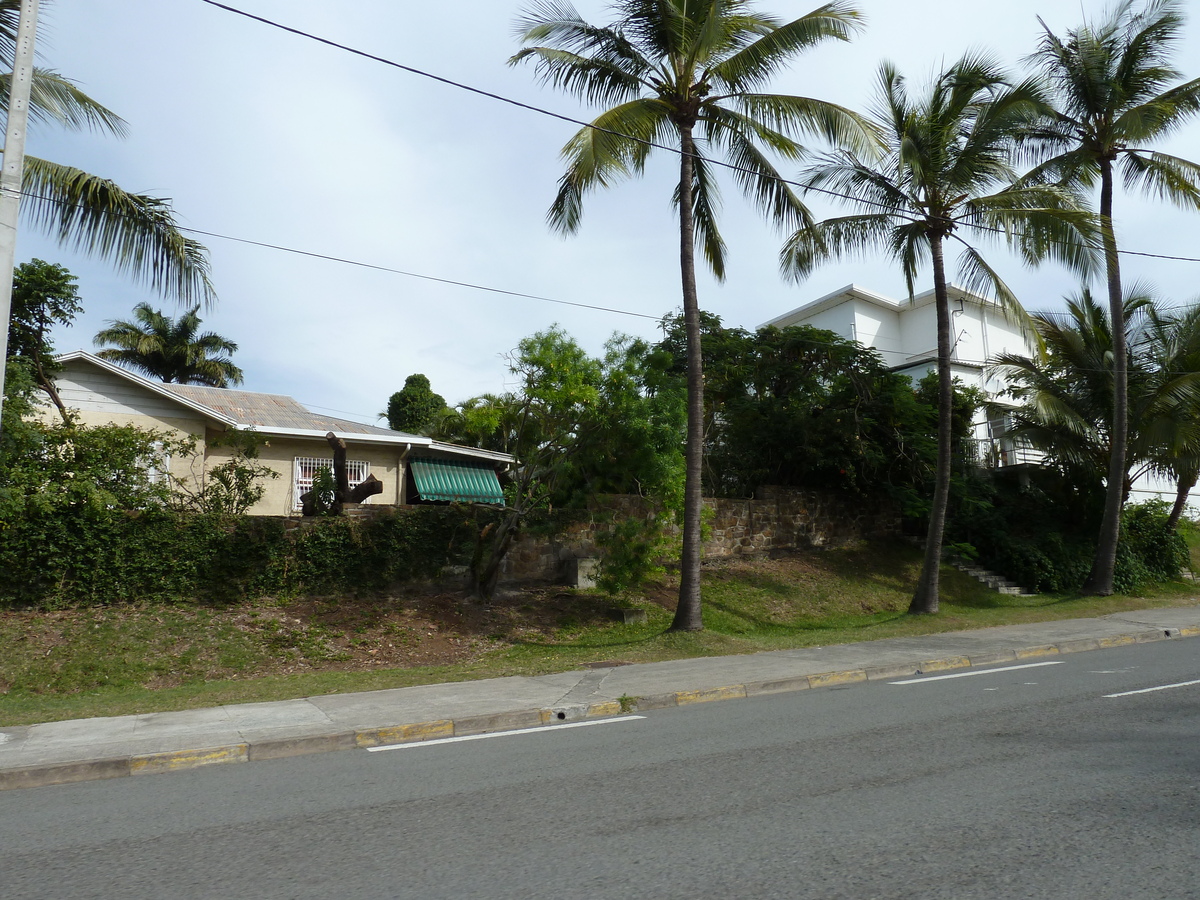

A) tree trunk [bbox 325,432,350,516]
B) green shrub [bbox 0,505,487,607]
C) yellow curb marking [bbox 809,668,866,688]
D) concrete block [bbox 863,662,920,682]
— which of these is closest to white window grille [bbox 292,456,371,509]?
tree trunk [bbox 325,432,350,516]

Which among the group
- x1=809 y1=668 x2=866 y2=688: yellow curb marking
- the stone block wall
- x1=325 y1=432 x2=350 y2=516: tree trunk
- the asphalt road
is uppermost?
x1=325 y1=432 x2=350 y2=516: tree trunk

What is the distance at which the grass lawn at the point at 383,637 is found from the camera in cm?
1055

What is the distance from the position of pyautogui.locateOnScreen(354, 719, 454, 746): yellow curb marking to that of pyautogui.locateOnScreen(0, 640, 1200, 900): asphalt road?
1.54ft

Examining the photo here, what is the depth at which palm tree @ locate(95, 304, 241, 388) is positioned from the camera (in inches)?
1529

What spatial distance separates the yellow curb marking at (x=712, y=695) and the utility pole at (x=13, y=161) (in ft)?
25.1

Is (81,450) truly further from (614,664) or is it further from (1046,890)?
(1046,890)

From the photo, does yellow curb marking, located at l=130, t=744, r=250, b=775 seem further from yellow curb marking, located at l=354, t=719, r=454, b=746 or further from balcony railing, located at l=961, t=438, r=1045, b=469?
balcony railing, located at l=961, t=438, r=1045, b=469

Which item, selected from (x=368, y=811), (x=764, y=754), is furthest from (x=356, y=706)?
(x=764, y=754)

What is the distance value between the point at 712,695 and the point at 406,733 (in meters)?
3.66

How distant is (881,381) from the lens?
22.2m

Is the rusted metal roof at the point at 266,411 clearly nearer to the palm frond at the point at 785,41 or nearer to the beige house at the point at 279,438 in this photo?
the beige house at the point at 279,438

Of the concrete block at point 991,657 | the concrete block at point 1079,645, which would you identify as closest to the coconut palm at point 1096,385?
the concrete block at point 1079,645

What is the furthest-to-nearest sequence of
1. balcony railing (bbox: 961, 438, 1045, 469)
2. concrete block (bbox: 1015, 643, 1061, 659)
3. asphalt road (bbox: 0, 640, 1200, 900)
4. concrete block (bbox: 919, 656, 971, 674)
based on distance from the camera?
balcony railing (bbox: 961, 438, 1045, 469), concrete block (bbox: 1015, 643, 1061, 659), concrete block (bbox: 919, 656, 971, 674), asphalt road (bbox: 0, 640, 1200, 900)

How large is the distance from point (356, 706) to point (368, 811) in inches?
154
